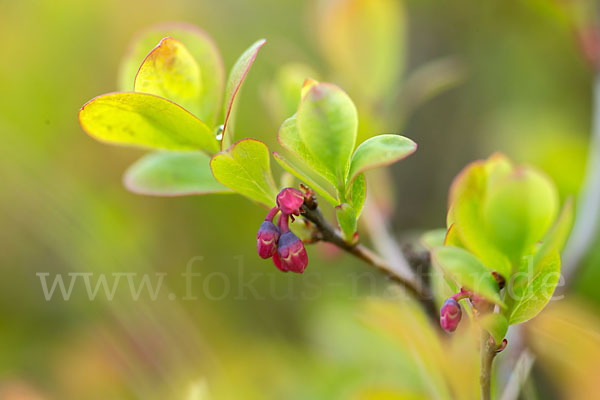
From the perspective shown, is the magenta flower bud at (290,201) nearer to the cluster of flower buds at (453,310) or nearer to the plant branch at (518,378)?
the cluster of flower buds at (453,310)

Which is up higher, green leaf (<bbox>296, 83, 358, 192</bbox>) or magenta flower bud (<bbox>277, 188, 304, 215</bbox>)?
green leaf (<bbox>296, 83, 358, 192</bbox>)

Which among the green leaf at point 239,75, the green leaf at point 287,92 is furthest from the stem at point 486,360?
the green leaf at point 287,92

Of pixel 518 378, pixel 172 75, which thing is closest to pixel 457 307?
pixel 518 378

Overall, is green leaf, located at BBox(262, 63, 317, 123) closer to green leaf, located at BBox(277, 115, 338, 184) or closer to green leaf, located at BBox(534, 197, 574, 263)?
green leaf, located at BBox(277, 115, 338, 184)

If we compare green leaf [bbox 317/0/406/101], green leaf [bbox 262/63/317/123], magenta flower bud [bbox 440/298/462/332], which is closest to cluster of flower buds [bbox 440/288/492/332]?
magenta flower bud [bbox 440/298/462/332]

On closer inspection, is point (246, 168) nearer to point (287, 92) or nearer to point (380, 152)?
point (380, 152)

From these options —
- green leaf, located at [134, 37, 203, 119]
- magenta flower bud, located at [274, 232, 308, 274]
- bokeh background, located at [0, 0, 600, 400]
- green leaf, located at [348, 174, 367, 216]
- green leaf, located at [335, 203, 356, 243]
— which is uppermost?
green leaf, located at [134, 37, 203, 119]

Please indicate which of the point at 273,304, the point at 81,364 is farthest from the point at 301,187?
the point at 273,304
